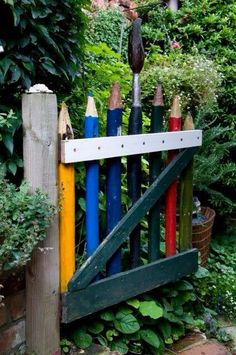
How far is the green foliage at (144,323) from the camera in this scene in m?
2.06

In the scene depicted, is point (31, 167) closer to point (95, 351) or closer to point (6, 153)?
point (6, 153)

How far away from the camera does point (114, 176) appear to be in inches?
82.2

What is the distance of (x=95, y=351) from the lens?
1963 mm

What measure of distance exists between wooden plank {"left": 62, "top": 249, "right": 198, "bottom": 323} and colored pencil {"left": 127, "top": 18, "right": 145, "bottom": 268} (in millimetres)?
92

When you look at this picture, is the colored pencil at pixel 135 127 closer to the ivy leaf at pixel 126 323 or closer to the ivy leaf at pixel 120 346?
the ivy leaf at pixel 126 323

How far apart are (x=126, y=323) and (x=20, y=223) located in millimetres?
804

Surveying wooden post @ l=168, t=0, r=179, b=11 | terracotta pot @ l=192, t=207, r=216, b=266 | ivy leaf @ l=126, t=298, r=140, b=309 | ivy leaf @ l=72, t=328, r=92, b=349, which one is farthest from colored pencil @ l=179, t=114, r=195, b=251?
wooden post @ l=168, t=0, r=179, b=11

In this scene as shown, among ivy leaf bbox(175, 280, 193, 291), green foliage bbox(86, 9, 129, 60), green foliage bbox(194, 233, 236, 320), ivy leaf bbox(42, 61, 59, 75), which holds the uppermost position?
green foliage bbox(86, 9, 129, 60)

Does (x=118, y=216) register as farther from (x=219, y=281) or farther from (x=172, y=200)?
(x=219, y=281)

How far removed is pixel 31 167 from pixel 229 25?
164 inches

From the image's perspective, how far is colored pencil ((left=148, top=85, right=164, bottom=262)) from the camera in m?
2.27

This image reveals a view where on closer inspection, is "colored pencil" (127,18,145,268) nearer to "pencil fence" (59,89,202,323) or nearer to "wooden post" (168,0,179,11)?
"pencil fence" (59,89,202,323)

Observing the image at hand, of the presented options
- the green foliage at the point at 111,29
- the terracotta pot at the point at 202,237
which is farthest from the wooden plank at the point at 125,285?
the green foliage at the point at 111,29

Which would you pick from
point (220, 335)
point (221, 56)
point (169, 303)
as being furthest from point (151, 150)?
point (221, 56)
